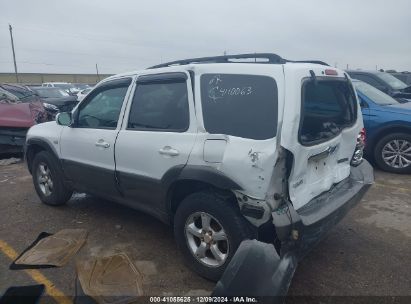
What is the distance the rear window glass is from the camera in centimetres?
279

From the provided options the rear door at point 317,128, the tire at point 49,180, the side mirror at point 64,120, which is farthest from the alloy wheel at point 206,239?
the tire at point 49,180

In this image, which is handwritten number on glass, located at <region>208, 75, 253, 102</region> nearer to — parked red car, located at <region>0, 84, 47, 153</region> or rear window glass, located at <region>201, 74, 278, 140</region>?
rear window glass, located at <region>201, 74, 278, 140</region>

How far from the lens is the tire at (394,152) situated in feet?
20.9

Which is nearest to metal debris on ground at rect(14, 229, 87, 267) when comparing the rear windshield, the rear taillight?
the rear windshield

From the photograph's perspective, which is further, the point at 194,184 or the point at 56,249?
the point at 56,249

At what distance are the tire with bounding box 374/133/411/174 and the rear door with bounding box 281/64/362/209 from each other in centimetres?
306

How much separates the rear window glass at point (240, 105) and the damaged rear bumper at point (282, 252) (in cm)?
64

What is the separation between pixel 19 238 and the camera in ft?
13.7

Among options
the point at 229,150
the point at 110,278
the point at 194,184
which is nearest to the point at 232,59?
the point at 229,150

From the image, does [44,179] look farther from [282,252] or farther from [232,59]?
[282,252]

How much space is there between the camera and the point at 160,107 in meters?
3.52

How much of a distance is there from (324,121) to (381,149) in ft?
12.0

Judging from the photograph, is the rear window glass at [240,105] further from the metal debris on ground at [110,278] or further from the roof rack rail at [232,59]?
the metal debris on ground at [110,278]

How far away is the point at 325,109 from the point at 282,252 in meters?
1.54
